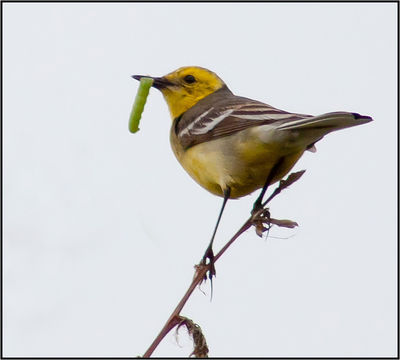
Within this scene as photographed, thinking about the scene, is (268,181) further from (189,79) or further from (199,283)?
(199,283)

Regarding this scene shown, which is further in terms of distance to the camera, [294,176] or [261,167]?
[261,167]

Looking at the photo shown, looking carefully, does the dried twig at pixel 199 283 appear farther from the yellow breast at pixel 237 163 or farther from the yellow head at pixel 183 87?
the yellow head at pixel 183 87

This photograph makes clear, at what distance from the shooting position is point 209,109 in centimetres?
757

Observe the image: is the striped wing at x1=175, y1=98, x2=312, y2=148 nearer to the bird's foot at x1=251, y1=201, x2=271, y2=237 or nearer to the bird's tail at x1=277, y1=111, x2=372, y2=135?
the bird's tail at x1=277, y1=111, x2=372, y2=135

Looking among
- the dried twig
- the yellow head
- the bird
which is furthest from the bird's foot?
the yellow head

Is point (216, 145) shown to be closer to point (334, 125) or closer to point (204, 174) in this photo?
point (204, 174)

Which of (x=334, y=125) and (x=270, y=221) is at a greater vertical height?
(x=334, y=125)

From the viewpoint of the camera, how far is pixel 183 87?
28.0 ft

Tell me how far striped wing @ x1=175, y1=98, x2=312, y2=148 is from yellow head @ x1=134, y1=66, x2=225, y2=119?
0.59 meters

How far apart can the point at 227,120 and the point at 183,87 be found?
1.71m

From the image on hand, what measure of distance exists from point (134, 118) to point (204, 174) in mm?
1178

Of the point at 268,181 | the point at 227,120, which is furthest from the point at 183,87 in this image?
the point at 268,181

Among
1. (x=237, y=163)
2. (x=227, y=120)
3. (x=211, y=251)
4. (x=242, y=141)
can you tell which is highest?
(x=227, y=120)

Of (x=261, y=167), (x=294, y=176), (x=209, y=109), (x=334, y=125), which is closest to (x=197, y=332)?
(x=294, y=176)
